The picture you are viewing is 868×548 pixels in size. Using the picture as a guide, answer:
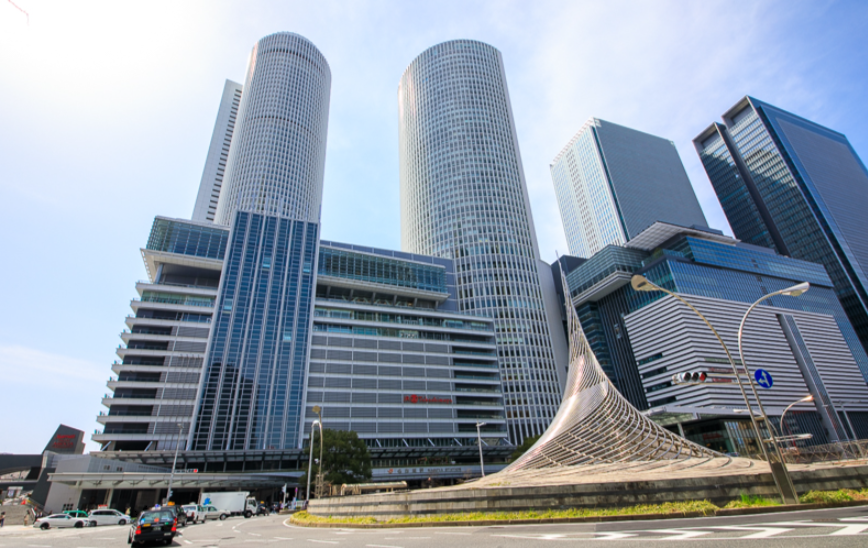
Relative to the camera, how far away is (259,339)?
246 ft

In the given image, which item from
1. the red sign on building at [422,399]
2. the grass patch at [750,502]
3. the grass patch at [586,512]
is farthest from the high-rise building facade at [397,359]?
the grass patch at [750,502]

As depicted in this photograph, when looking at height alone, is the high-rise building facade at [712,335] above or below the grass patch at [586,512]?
above

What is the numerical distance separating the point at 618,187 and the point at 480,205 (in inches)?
2309

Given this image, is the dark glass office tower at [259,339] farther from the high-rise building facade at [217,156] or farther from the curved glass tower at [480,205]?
the high-rise building facade at [217,156]

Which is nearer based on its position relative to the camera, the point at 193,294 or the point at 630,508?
the point at 630,508

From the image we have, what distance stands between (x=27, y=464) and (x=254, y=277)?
183 feet

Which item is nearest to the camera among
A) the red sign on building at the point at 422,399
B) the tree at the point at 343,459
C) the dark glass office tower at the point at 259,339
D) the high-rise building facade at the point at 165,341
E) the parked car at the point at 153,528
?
the parked car at the point at 153,528

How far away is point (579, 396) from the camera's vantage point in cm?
3647

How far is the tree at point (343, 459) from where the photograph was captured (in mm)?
50469

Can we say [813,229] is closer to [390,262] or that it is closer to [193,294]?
[390,262]

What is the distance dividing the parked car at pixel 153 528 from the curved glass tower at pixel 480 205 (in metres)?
83.3

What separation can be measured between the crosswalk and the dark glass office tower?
66828mm

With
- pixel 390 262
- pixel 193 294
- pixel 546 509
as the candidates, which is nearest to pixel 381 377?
pixel 390 262

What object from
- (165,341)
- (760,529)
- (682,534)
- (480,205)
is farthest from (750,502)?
(480,205)
